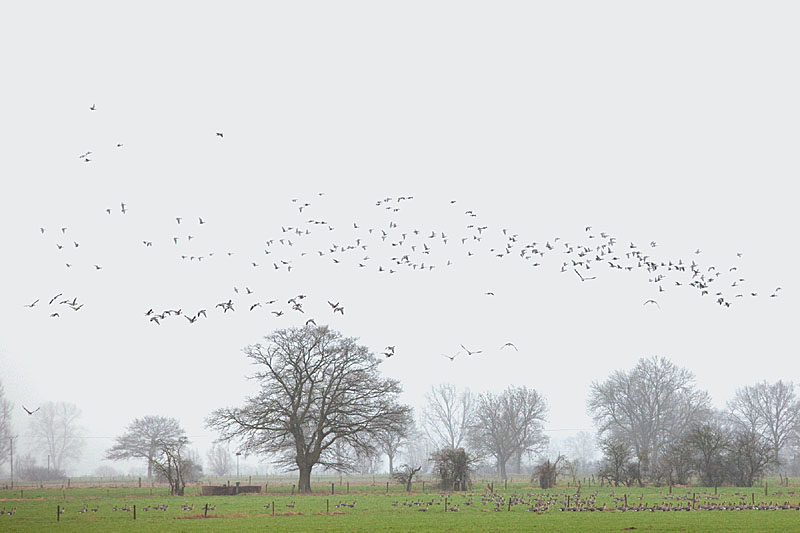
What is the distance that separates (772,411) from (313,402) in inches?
2776

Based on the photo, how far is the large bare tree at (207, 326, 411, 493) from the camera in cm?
5294

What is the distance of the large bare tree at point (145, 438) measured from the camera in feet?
300

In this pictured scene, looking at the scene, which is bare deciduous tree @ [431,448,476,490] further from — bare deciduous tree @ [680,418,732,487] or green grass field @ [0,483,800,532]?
bare deciduous tree @ [680,418,732,487]

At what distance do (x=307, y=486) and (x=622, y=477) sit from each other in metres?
29.2

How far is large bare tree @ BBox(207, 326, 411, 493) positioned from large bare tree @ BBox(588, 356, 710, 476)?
122 ft

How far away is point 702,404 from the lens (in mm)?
85938

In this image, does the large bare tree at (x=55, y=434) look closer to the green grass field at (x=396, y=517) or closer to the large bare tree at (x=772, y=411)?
the green grass field at (x=396, y=517)

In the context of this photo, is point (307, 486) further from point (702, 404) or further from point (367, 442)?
point (702, 404)

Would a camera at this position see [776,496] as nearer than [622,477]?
Yes

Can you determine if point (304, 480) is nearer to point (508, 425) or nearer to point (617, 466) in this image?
point (617, 466)

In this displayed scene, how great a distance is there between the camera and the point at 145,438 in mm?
95625

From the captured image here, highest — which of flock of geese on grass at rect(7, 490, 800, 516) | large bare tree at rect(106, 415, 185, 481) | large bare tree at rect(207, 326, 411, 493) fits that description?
large bare tree at rect(207, 326, 411, 493)

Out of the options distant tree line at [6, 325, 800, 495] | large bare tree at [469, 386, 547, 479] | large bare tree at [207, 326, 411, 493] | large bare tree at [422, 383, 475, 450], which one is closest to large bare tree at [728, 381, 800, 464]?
distant tree line at [6, 325, 800, 495]

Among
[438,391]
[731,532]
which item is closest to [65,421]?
[438,391]
